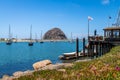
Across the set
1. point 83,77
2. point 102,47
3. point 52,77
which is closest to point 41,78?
point 52,77

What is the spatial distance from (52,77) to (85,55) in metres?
45.0

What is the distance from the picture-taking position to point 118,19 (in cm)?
7662

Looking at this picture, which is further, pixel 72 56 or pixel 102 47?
pixel 72 56

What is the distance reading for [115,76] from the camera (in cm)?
1315

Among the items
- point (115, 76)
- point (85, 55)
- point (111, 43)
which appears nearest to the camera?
point (115, 76)

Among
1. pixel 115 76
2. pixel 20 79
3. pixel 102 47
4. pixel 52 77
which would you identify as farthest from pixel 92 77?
pixel 102 47

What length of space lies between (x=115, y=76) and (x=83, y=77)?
1891 mm

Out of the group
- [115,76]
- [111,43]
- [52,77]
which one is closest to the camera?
[115,76]

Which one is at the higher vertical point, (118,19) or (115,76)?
(118,19)

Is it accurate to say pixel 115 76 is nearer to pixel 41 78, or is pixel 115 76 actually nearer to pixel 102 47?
pixel 41 78

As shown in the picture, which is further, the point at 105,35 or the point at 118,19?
the point at 118,19

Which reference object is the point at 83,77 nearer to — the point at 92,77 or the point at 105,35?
the point at 92,77

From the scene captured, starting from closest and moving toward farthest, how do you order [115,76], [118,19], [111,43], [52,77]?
[115,76] < [52,77] < [111,43] < [118,19]

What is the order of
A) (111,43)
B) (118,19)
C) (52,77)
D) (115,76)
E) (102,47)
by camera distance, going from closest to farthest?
(115,76), (52,77), (111,43), (102,47), (118,19)
